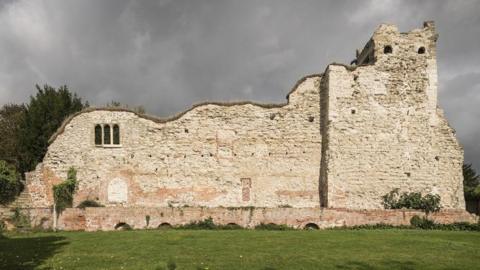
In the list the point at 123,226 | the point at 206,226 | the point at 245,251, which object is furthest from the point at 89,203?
the point at 245,251

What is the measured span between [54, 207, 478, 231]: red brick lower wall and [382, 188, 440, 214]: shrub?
6.96ft

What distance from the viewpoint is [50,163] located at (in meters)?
23.3

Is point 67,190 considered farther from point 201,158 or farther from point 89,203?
point 201,158

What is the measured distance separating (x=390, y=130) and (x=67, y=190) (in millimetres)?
19102

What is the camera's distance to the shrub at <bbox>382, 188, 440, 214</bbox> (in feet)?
68.5

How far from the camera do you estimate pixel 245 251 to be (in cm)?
1143

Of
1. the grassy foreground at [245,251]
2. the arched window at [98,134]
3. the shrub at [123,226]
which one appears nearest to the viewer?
the grassy foreground at [245,251]

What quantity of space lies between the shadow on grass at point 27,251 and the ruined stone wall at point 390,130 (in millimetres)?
14376

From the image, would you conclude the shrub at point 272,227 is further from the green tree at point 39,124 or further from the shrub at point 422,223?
the green tree at point 39,124

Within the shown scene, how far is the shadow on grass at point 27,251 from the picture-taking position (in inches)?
391

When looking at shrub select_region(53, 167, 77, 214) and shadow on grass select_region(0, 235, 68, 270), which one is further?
shrub select_region(53, 167, 77, 214)

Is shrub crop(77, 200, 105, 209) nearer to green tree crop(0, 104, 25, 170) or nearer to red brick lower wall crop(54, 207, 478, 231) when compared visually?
red brick lower wall crop(54, 207, 478, 231)

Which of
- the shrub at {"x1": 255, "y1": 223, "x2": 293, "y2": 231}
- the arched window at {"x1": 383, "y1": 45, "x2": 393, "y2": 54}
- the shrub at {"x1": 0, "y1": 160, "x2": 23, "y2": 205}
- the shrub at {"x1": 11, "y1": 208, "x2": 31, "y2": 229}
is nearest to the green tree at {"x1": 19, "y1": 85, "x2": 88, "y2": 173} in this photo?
the shrub at {"x1": 0, "y1": 160, "x2": 23, "y2": 205}

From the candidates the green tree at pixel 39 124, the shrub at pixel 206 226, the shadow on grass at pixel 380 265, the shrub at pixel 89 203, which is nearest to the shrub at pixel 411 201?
the shrub at pixel 206 226
